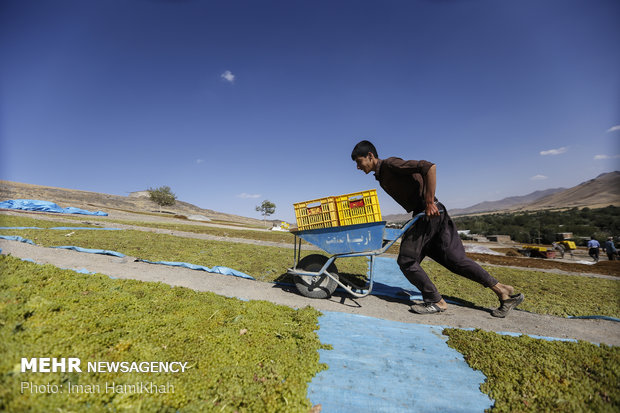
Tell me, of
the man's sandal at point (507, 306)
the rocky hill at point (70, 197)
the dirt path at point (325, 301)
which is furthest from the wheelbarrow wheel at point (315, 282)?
the rocky hill at point (70, 197)

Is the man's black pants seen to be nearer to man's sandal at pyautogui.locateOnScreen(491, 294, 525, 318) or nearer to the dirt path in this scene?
man's sandal at pyautogui.locateOnScreen(491, 294, 525, 318)

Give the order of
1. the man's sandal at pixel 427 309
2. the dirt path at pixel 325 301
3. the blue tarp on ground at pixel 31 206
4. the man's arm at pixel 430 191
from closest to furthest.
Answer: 1. the dirt path at pixel 325 301
2. the man's arm at pixel 430 191
3. the man's sandal at pixel 427 309
4. the blue tarp on ground at pixel 31 206

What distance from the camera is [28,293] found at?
3031mm

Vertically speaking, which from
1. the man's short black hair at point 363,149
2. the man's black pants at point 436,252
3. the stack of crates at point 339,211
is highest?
the man's short black hair at point 363,149

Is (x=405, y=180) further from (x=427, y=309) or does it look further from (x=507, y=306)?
(x=507, y=306)

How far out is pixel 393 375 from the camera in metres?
2.41

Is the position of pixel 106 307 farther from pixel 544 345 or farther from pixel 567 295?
pixel 567 295

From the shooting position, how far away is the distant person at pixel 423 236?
13.3 feet

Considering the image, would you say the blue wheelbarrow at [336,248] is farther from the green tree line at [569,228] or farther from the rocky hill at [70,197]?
the rocky hill at [70,197]

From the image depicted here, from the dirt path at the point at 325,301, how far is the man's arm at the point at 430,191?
1.71 metres

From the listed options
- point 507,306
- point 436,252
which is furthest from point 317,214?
point 507,306

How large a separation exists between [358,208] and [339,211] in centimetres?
33

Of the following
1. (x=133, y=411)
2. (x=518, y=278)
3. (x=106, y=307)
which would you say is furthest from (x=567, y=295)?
(x=106, y=307)

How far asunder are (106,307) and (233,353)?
1.78m
